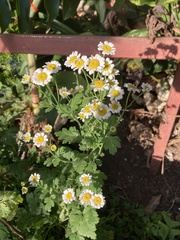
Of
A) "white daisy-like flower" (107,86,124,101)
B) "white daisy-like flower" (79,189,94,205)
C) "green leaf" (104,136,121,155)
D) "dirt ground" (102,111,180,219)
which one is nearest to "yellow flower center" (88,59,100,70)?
"white daisy-like flower" (107,86,124,101)

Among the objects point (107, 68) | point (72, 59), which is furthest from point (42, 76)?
point (107, 68)

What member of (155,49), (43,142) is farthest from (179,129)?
(43,142)

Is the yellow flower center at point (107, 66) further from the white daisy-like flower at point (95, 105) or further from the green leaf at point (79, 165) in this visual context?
the green leaf at point (79, 165)

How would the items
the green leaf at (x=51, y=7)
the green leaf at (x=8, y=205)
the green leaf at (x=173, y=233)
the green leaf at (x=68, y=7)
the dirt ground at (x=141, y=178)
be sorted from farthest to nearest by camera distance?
the dirt ground at (x=141, y=178), the green leaf at (x=173, y=233), the green leaf at (x=68, y=7), the green leaf at (x=51, y=7), the green leaf at (x=8, y=205)

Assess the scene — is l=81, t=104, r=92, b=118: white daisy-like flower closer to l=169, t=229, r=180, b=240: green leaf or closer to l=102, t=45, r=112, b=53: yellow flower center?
l=102, t=45, r=112, b=53: yellow flower center

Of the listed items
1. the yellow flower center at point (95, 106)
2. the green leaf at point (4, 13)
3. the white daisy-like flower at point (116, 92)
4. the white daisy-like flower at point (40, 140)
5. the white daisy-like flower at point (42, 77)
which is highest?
the green leaf at point (4, 13)

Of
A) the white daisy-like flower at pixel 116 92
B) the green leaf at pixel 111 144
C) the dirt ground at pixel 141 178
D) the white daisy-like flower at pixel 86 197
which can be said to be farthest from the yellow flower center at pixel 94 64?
the dirt ground at pixel 141 178

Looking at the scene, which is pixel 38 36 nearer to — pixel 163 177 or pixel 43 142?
pixel 43 142
